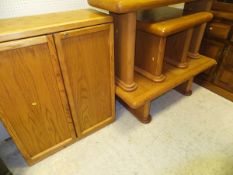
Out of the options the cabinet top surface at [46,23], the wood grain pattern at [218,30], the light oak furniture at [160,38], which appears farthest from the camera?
the wood grain pattern at [218,30]

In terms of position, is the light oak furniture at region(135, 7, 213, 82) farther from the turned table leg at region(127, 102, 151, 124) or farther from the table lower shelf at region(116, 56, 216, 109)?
the turned table leg at region(127, 102, 151, 124)

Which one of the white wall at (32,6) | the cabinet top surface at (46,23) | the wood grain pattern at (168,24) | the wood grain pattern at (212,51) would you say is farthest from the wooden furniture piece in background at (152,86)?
the white wall at (32,6)

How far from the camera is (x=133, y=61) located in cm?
109

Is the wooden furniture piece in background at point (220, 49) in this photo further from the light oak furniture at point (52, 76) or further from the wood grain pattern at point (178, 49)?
the light oak furniture at point (52, 76)

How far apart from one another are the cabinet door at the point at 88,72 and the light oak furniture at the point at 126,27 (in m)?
0.08

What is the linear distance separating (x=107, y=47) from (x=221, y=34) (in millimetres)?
1121

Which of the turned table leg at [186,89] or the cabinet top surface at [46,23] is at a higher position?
the cabinet top surface at [46,23]

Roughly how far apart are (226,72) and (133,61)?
105 centimetres

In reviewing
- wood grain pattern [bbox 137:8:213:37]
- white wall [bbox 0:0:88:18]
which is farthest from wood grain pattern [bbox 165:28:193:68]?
white wall [bbox 0:0:88:18]

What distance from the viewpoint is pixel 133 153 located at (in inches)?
47.5

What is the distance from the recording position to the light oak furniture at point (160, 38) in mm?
1069

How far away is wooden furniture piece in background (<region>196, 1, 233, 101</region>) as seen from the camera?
1.41 m

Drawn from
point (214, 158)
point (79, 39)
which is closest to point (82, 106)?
point (79, 39)

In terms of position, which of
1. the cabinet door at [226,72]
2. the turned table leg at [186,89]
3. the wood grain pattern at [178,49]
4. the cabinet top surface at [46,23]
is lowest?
the turned table leg at [186,89]
